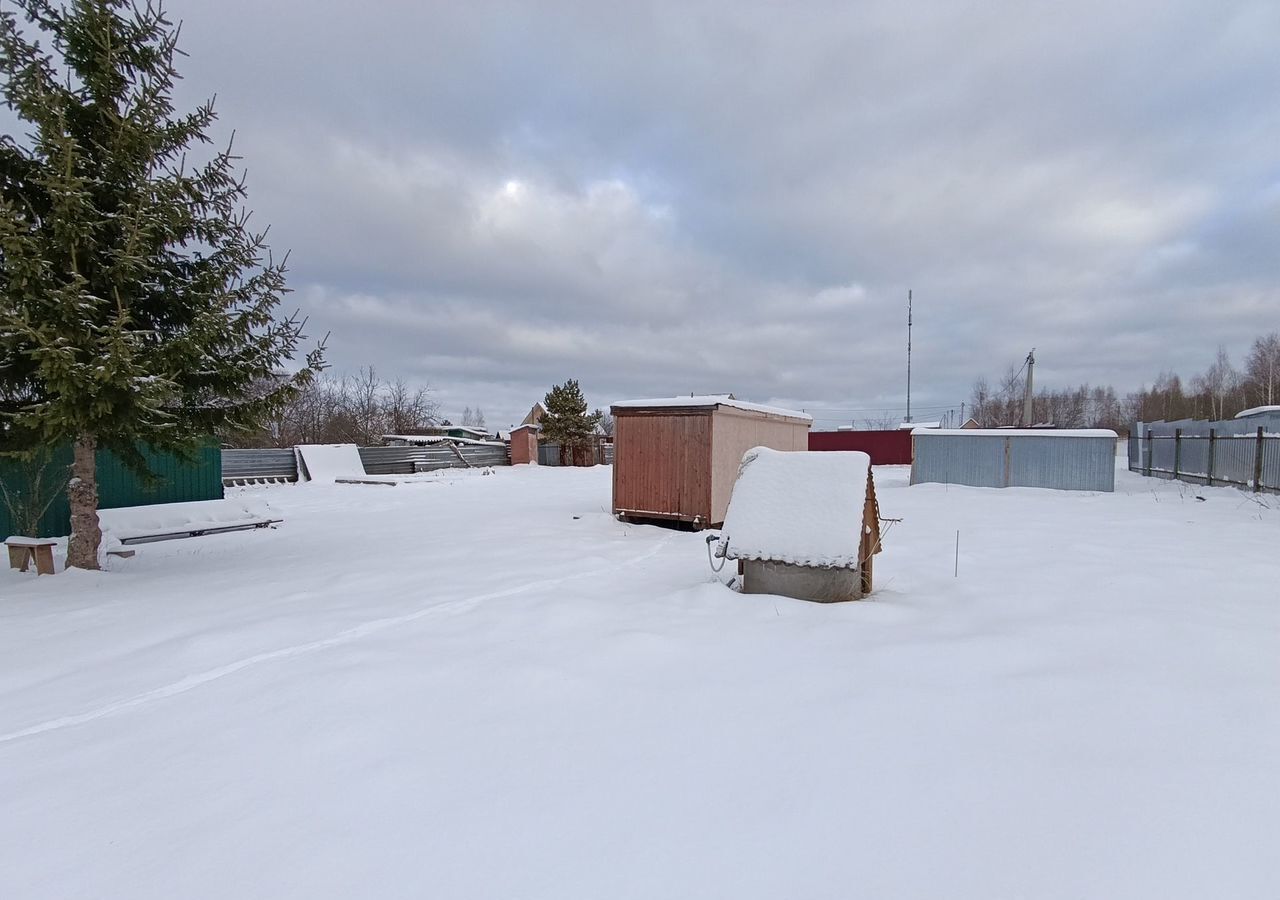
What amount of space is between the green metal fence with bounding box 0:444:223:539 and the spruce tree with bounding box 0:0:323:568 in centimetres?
106

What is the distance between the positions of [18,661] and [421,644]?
2914mm

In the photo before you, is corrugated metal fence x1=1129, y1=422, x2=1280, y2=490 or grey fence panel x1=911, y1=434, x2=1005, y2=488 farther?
grey fence panel x1=911, y1=434, x2=1005, y2=488

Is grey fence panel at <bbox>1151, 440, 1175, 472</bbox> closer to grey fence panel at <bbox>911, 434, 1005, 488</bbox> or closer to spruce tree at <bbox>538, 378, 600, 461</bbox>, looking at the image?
grey fence panel at <bbox>911, 434, 1005, 488</bbox>

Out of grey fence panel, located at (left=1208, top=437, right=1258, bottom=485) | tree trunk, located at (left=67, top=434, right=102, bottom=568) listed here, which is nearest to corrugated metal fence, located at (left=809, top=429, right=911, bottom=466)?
grey fence panel, located at (left=1208, top=437, right=1258, bottom=485)

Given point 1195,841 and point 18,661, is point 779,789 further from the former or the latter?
point 18,661

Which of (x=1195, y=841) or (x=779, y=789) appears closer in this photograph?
(x=1195, y=841)

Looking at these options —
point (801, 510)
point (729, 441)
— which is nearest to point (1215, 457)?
point (729, 441)

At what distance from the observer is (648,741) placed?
2869mm

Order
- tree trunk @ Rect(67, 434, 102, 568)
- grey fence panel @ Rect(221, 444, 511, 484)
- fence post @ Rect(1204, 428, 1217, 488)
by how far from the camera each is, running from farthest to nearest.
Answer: grey fence panel @ Rect(221, 444, 511, 484)
fence post @ Rect(1204, 428, 1217, 488)
tree trunk @ Rect(67, 434, 102, 568)

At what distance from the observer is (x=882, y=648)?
3.91 metres

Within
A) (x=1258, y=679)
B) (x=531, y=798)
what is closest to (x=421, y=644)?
(x=531, y=798)

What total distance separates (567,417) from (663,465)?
70.6 feet

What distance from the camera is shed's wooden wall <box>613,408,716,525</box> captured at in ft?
34.3

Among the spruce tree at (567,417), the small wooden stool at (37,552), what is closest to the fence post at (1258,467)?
the small wooden stool at (37,552)
